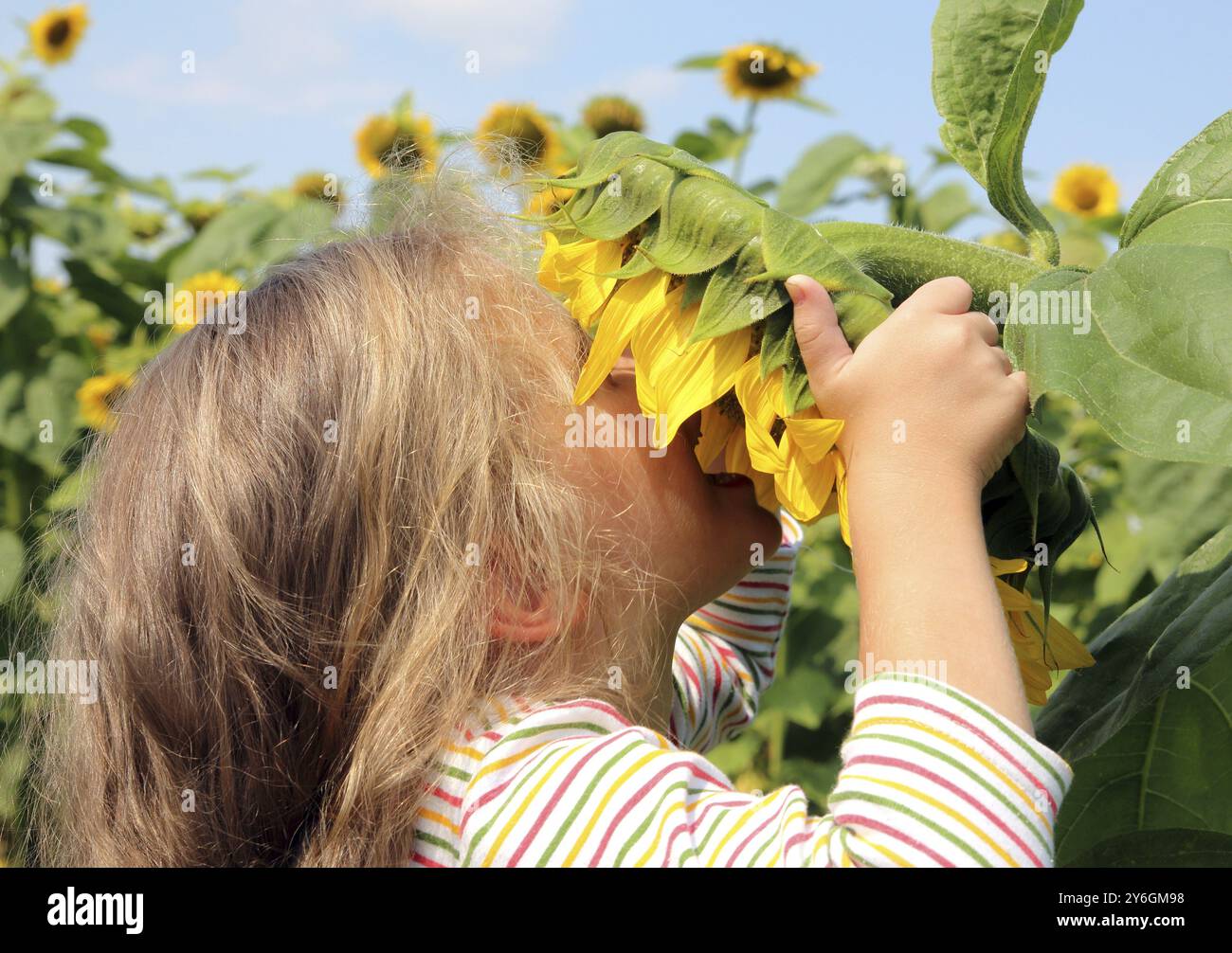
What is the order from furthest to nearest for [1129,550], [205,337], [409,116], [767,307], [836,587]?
[409,116]
[836,587]
[1129,550]
[205,337]
[767,307]

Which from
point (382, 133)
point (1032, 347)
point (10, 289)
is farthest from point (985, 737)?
point (382, 133)

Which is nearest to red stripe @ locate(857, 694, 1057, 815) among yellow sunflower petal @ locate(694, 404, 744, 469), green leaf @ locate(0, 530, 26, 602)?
yellow sunflower petal @ locate(694, 404, 744, 469)

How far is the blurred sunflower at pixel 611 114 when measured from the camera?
267 cm

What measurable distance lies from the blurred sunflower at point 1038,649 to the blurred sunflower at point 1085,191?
209cm

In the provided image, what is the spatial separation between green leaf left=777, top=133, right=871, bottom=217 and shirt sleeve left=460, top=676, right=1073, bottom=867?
4.32ft

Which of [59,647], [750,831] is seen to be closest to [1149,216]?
[750,831]

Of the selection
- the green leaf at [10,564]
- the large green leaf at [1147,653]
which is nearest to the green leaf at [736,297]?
the large green leaf at [1147,653]

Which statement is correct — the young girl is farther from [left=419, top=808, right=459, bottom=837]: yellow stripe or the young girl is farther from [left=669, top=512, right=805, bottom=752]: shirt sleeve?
[left=669, top=512, right=805, bottom=752]: shirt sleeve

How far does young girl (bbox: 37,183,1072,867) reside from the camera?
0.78 meters

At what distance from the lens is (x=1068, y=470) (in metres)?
0.83

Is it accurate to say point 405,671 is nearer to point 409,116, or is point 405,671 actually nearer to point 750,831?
point 750,831

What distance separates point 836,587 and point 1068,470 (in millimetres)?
1128

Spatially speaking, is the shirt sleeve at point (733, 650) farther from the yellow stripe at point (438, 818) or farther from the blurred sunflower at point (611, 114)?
the blurred sunflower at point (611, 114)

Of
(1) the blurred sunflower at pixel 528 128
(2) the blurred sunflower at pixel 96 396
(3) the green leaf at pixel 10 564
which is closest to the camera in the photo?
(3) the green leaf at pixel 10 564
